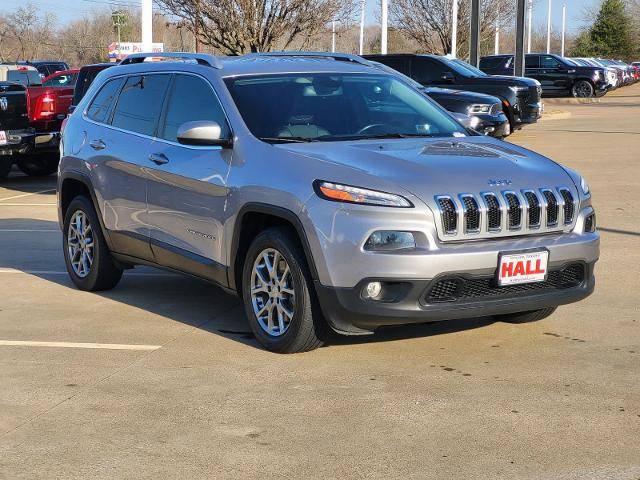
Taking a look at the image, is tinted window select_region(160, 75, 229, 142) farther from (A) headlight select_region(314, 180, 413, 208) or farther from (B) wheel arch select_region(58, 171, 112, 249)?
(A) headlight select_region(314, 180, 413, 208)

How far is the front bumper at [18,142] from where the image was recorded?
1678 centimetres

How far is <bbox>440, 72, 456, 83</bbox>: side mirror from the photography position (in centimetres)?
2245

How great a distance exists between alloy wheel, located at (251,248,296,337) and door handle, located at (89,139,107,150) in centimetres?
215

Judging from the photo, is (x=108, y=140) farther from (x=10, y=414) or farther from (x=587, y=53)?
(x=587, y=53)

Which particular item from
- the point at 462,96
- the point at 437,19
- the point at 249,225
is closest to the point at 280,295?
the point at 249,225

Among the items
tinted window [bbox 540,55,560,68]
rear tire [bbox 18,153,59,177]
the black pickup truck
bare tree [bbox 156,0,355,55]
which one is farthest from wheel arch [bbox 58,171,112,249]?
tinted window [bbox 540,55,560,68]

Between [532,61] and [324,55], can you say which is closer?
[324,55]

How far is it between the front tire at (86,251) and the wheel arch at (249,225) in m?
1.86

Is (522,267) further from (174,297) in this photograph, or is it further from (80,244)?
(80,244)

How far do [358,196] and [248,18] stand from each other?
78.4ft

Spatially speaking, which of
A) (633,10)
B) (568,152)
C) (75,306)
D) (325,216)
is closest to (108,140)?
(75,306)

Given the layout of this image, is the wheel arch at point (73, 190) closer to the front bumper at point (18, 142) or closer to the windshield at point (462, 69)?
the front bumper at point (18, 142)

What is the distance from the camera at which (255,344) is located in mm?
6730

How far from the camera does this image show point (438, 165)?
6.18 meters
